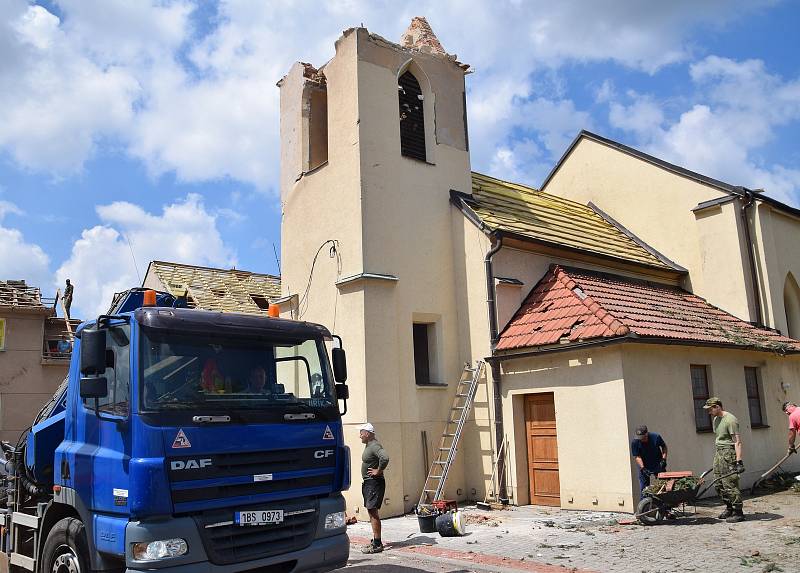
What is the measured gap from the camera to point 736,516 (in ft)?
37.2

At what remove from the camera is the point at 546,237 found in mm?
16812

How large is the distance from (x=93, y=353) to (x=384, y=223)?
366 inches

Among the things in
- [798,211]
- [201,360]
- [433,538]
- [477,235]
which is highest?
[798,211]

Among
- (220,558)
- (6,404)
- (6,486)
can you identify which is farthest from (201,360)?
(6,404)

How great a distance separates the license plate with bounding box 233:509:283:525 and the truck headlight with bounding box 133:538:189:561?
0.63 meters

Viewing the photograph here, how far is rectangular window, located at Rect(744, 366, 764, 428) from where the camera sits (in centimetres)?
1627

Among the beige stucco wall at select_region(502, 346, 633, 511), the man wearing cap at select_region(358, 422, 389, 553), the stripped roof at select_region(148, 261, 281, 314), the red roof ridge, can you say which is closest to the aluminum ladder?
the beige stucco wall at select_region(502, 346, 633, 511)

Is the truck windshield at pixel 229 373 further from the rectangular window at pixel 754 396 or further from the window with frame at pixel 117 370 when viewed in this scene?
the rectangular window at pixel 754 396

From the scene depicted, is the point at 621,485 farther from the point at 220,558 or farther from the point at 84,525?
the point at 84,525

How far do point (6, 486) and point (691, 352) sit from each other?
12.5m

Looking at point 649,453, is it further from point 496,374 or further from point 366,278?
point 366,278

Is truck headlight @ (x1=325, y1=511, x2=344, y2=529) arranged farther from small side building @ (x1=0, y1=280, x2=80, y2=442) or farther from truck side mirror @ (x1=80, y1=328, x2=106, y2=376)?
small side building @ (x1=0, y1=280, x2=80, y2=442)

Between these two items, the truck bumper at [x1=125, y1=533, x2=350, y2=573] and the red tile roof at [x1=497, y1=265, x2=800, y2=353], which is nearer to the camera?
the truck bumper at [x1=125, y1=533, x2=350, y2=573]

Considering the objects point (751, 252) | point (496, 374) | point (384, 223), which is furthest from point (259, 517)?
point (751, 252)
